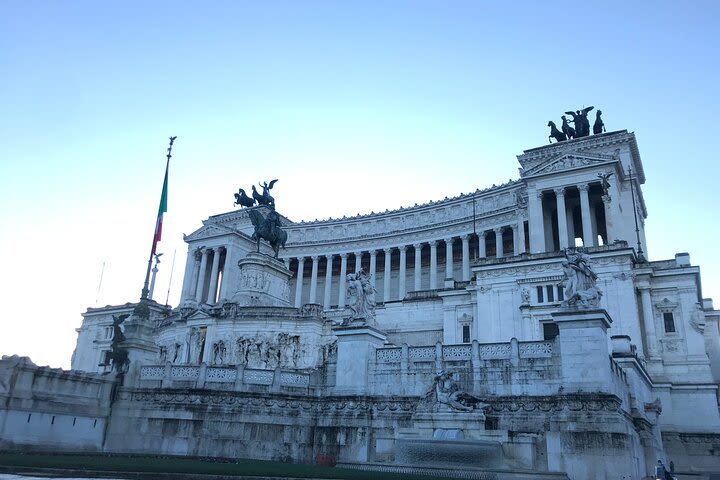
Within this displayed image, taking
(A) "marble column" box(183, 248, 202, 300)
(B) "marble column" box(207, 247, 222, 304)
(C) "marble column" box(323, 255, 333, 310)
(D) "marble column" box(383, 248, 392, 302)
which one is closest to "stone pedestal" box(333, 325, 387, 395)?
(D) "marble column" box(383, 248, 392, 302)

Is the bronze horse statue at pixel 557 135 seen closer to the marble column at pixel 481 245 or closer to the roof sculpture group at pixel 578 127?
the roof sculpture group at pixel 578 127

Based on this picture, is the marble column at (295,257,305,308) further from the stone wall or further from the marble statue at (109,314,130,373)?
the stone wall

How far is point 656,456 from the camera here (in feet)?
94.5

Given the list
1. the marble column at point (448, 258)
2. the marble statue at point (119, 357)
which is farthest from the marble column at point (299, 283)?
the marble statue at point (119, 357)

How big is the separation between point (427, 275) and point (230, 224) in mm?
35503

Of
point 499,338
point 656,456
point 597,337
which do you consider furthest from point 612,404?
point 499,338

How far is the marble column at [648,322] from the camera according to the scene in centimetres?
4565

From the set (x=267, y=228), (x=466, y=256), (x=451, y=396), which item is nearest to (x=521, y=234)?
(x=466, y=256)

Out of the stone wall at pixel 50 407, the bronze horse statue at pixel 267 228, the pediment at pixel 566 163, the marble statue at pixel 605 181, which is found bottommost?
the stone wall at pixel 50 407

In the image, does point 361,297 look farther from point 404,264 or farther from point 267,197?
point 404,264

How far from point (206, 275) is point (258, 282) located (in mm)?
41498

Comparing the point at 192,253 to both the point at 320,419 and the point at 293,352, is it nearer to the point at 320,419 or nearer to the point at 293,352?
the point at 293,352

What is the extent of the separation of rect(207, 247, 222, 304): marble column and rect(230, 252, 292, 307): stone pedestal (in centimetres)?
3630

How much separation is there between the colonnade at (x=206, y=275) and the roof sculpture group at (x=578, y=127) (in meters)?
51.0
